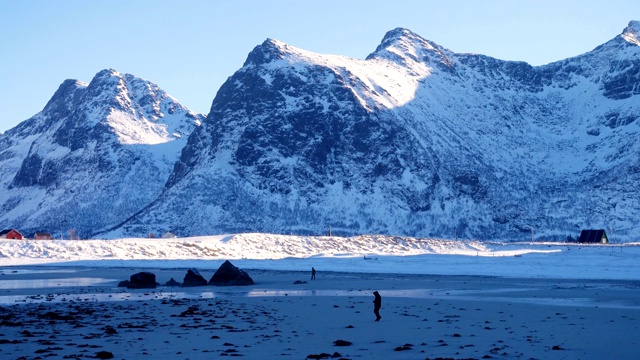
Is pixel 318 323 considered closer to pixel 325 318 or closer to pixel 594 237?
pixel 325 318

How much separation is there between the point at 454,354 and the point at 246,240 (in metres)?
97.9

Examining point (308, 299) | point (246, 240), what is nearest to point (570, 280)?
point (308, 299)

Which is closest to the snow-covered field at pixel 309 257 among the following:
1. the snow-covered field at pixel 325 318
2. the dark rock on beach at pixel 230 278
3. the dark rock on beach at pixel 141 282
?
the snow-covered field at pixel 325 318

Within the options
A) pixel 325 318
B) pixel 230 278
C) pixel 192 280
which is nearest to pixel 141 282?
pixel 192 280

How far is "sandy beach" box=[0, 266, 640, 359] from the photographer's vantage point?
24.0m

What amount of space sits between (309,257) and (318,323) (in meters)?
76.8

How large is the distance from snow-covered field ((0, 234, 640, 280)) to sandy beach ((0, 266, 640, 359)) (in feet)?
98.5

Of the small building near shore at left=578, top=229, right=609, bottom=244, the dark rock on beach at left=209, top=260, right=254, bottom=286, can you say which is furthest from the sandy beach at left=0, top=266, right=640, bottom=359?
the small building near shore at left=578, top=229, right=609, bottom=244

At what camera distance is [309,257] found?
108 metres

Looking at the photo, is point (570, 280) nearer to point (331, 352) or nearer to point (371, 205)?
point (331, 352)

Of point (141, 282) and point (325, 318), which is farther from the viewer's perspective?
point (141, 282)

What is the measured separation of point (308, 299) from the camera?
43719mm

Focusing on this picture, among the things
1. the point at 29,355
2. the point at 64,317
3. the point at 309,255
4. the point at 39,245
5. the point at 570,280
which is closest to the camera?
the point at 29,355

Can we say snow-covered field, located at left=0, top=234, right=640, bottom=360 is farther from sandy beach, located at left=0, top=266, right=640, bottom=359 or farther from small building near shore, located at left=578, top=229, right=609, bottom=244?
small building near shore, located at left=578, top=229, right=609, bottom=244
